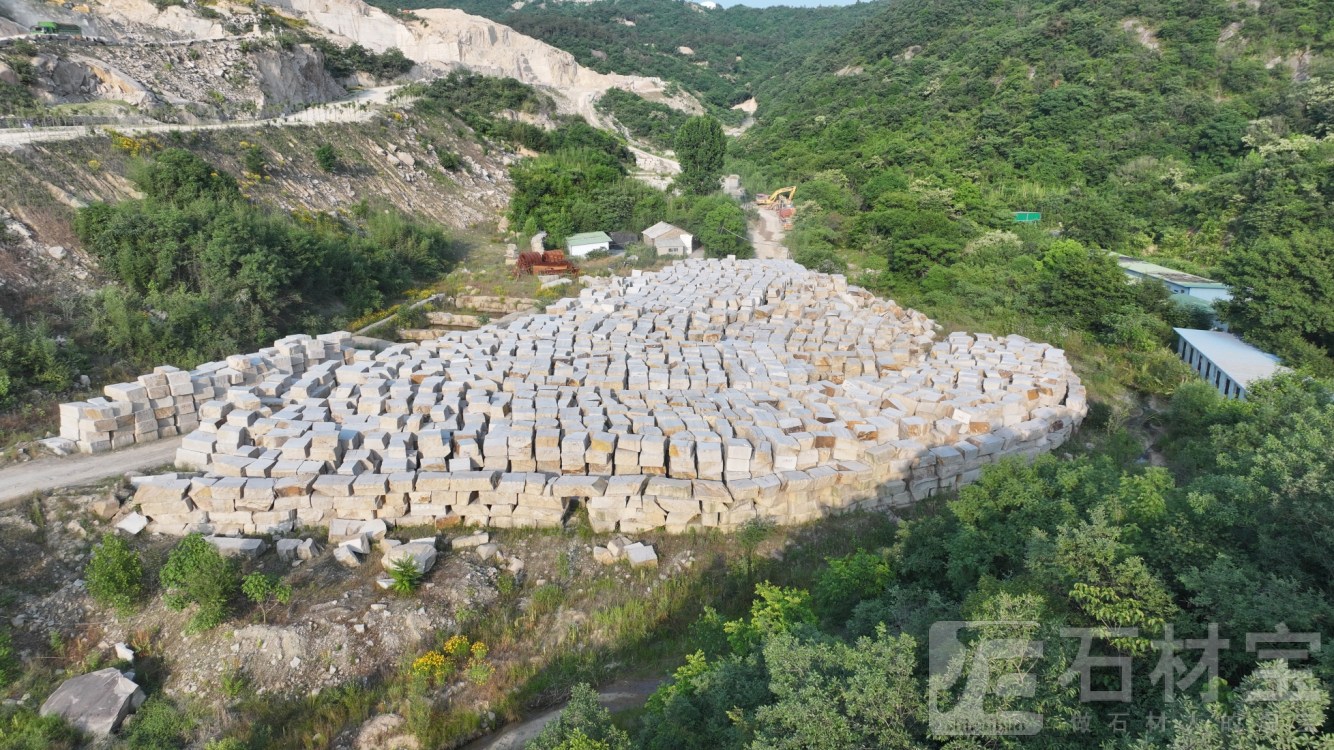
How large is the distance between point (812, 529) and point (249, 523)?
320 inches

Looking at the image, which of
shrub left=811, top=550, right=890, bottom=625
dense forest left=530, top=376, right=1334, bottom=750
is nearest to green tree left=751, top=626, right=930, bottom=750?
dense forest left=530, top=376, right=1334, bottom=750

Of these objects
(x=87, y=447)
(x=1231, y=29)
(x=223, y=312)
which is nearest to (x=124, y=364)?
(x=223, y=312)

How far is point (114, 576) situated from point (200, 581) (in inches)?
46.3

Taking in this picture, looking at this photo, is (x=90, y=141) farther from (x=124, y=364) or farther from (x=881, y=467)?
(x=881, y=467)

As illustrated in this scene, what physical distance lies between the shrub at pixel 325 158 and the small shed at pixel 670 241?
14.5 meters

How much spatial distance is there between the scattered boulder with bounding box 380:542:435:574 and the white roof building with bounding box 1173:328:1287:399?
52.7ft

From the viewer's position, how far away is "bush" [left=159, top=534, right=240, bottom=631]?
7.53 meters

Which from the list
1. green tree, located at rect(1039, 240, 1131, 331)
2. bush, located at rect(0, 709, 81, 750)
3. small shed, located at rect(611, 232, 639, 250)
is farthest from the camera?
small shed, located at rect(611, 232, 639, 250)

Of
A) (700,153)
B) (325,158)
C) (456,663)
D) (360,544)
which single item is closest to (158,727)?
(360,544)

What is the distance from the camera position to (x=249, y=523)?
9.16m

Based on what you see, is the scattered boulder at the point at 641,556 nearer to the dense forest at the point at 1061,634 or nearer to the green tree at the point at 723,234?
the dense forest at the point at 1061,634

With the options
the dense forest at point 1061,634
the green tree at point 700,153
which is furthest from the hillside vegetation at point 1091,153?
the dense forest at point 1061,634

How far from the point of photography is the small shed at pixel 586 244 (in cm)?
2673

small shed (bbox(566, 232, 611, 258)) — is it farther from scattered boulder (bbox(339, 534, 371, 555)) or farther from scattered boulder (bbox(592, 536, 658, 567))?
scattered boulder (bbox(592, 536, 658, 567))
